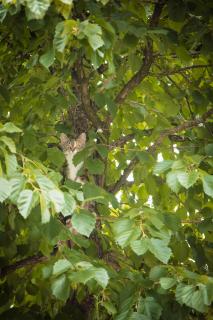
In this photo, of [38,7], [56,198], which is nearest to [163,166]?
[56,198]

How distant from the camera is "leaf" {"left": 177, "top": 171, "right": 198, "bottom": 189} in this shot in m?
1.42

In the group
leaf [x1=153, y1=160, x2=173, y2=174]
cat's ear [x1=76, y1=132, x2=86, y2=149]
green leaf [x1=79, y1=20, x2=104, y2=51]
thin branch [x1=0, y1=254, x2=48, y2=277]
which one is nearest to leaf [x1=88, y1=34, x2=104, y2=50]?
green leaf [x1=79, y1=20, x2=104, y2=51]

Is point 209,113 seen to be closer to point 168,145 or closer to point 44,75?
point 168,145

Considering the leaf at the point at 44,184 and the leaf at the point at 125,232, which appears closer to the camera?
the leaf at the point at 44,184

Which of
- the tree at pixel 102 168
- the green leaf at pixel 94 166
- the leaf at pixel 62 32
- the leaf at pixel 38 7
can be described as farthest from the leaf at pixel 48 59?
the green leaf at pixel 94 166

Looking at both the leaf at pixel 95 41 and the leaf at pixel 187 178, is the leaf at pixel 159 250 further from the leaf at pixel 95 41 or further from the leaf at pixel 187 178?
the leaf at pixel 95 41

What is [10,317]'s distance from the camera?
2066mm

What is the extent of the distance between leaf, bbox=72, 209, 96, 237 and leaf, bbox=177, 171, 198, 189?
36cm

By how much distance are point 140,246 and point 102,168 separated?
701 mm

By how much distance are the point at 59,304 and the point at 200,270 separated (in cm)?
95

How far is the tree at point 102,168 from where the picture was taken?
1.38 meters

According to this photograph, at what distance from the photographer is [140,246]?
4.58ft

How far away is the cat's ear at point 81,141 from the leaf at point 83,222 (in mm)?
1025

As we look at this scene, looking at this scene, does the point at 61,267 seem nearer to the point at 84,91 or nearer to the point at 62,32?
the point at 62,32
